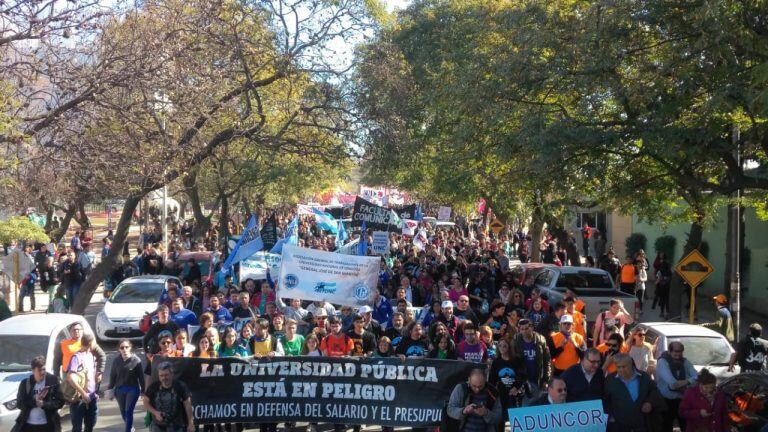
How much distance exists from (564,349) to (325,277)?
4.62m

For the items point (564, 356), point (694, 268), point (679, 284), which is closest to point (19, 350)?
point (564, 356)

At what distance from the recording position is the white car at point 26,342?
11.0 meters

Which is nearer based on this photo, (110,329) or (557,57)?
(557,57)

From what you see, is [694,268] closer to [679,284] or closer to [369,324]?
[679,284]

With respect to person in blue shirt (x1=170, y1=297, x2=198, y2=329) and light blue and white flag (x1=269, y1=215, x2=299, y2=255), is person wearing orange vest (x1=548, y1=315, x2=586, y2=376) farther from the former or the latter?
light blue and white flag (x1=269, y1=215, x2=299, y2=255)

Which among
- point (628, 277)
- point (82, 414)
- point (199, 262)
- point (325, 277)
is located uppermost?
point (199, 262)

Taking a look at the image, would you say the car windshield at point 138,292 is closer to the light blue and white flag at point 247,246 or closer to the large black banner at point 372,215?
the light blue and white flag at point 247,246

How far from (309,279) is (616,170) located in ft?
19.9

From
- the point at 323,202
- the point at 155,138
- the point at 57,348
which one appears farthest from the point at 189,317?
the point at 323,202

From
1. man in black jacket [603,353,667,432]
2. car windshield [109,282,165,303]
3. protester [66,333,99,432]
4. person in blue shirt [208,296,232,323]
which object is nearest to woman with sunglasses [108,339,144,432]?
protester [66,333,99,432]

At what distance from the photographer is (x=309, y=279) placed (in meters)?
13.9

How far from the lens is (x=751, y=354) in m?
11.3

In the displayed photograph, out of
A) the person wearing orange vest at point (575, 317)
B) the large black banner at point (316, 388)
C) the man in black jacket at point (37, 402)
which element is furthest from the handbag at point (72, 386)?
the person wearing orange vest at point (575, 317)

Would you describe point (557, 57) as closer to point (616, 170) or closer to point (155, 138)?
point (616, 170)
